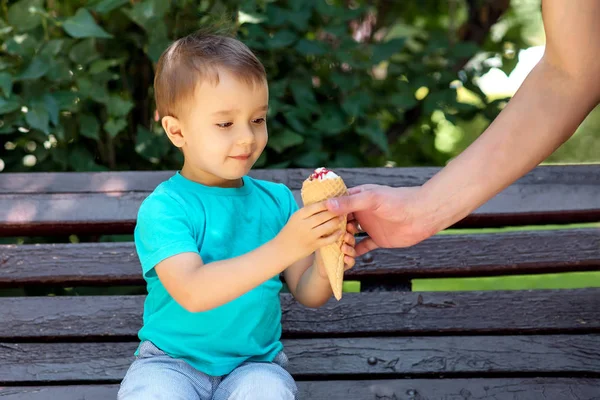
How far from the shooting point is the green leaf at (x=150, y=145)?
11.0 ft

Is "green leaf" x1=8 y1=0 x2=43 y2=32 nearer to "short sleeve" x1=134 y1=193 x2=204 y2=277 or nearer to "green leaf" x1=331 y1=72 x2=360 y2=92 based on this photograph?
"green leaf" x1=331 y1=72 x2=360 y2=92

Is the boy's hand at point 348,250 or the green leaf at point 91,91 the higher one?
the boy's hand at point 348,250

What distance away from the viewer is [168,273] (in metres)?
2.01

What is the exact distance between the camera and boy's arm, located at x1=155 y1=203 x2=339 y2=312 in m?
1.91

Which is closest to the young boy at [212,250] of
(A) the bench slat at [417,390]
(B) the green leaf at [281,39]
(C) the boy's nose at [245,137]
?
(C) the boy's nose at [245,137]

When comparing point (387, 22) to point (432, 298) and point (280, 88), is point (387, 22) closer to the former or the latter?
point (280, 88)

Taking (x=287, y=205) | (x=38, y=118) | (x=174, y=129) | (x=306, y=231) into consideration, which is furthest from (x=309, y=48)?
(x=306, y=231)

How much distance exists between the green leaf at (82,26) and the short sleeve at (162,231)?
1.18 meters

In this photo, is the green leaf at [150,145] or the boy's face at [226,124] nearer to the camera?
the boy's face at [226,124]

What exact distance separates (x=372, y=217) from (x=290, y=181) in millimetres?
705

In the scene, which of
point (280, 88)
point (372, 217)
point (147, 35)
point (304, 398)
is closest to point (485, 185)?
point (372, 217)

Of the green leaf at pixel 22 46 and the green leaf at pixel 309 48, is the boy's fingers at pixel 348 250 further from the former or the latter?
the green leaf at pixel 22 46

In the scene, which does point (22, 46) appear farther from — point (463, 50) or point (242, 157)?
point (463, 50)

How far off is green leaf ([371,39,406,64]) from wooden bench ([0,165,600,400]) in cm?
108
